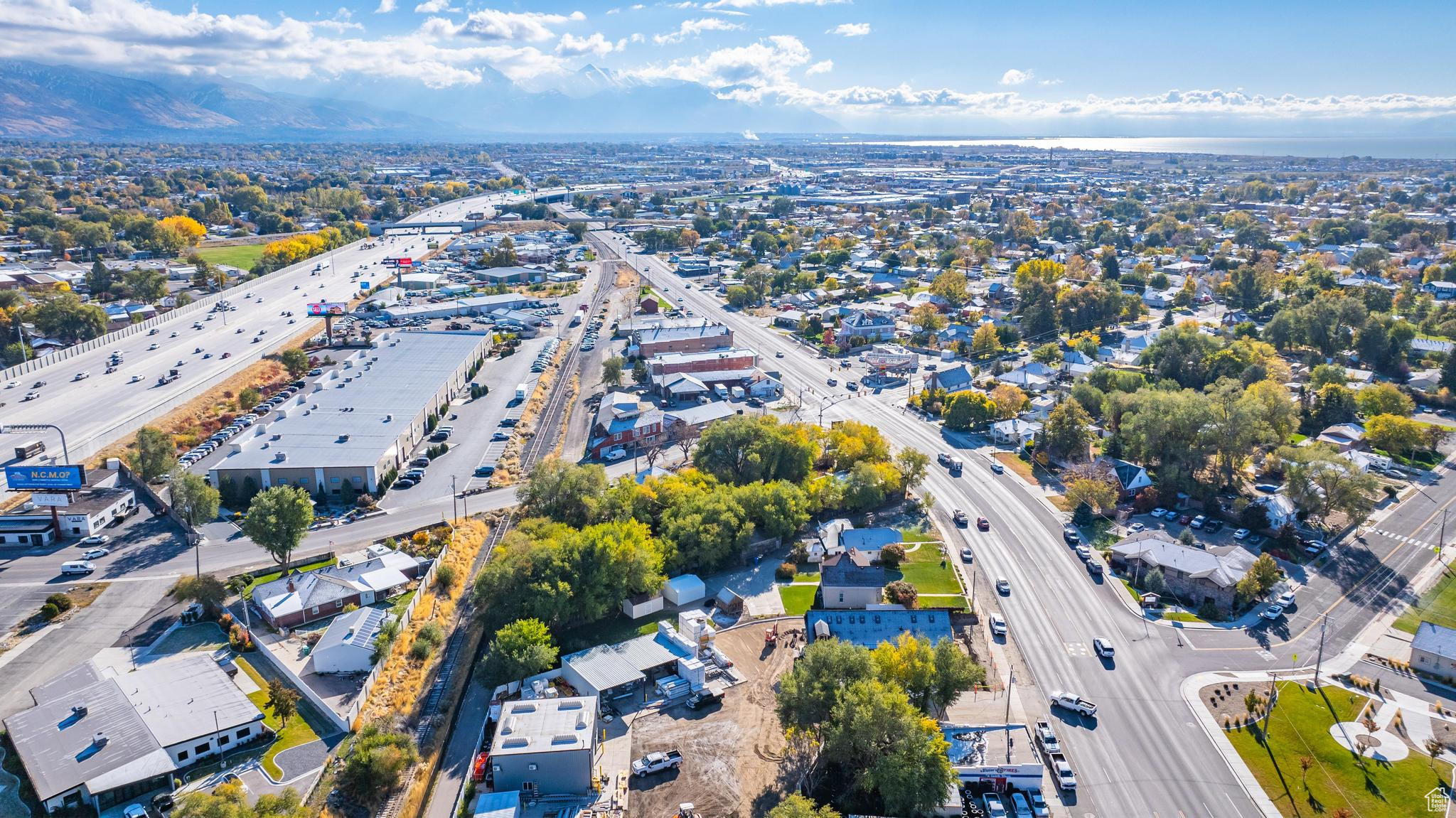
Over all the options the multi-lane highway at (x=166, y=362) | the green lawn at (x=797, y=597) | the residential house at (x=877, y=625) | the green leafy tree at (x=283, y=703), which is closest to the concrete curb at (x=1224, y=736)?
the residential house at (x=877, y=625)

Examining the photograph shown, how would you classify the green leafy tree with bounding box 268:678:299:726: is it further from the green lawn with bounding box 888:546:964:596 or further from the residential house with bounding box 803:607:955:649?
the green lawn with bounding box 888:546:964:596

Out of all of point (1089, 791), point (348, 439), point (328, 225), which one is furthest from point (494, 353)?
point (328, 225)

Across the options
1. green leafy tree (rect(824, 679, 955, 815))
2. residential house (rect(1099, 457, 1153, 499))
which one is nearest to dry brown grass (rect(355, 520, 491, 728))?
green leafy tree (rect(824, 679, 955, 815))

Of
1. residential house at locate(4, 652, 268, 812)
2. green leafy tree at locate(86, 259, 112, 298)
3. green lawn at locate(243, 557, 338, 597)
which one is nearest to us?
residential house at locate(4, 652, 268, 812)

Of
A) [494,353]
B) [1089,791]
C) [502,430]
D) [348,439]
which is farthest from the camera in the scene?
[494,353]

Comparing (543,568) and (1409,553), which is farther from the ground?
(543,568)

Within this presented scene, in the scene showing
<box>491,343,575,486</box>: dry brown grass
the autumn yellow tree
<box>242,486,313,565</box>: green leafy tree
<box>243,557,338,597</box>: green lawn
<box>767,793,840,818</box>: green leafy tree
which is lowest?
<box>243,557,338,597</box>: green lawn

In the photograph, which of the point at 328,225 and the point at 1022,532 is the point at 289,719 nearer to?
the point at 1022,532

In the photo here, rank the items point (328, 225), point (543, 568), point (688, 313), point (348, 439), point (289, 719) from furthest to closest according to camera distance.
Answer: point (328, 225)
point (688, 313)
point (348, 439)
point (543, 568)
point (289, 719)
